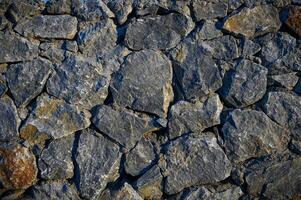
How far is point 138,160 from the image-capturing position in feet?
13.4

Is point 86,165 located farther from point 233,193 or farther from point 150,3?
point 150,3

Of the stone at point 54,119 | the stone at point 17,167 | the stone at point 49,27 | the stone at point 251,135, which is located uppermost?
the stone at point 49,27

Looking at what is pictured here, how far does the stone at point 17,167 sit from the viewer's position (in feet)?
13.5

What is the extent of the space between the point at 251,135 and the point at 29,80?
6.74 ft

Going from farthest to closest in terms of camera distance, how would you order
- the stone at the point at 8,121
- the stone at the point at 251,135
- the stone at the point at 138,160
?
the stone at the point at 8,121
the stone at the point at 138,160
the stone at the point at 251,135

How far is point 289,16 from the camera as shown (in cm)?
397

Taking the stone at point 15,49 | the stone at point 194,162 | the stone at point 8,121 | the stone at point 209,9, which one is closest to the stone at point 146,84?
the stone at point 194,162

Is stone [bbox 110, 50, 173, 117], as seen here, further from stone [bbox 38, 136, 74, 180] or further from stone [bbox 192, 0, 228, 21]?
stone [bbox 38, 136, 74, 180]

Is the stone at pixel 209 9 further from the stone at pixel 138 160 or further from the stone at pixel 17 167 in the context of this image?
the stone at pixel 17 167

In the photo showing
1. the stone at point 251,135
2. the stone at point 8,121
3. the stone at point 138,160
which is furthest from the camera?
the stone at point 8,121

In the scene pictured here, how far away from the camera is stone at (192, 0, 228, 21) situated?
4094 millimetres

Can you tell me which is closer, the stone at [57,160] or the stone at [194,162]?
the stone at [194,162]

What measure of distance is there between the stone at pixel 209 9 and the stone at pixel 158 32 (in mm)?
100

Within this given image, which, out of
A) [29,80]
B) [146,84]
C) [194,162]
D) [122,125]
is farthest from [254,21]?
A: [29,80]
